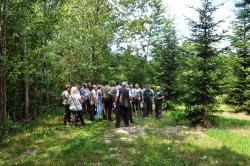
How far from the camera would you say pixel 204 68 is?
18.6 metres

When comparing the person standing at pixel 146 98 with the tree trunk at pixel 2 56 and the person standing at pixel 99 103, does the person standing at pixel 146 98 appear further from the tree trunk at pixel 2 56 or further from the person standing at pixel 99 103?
the tree trunk at pixel 2 56

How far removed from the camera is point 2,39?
52.7 ft

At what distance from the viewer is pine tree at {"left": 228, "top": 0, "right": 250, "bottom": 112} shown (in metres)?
31.3

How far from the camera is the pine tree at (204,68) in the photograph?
1847 cm

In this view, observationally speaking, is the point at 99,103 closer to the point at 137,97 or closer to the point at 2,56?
the point at 137,97

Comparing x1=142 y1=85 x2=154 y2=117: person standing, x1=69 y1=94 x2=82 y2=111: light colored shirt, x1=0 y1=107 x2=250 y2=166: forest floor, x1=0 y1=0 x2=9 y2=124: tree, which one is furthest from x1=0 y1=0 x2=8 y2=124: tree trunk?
x1=142 y1=85 x2=154 y2=117: person standing

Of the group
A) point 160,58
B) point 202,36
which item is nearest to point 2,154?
point 202,36

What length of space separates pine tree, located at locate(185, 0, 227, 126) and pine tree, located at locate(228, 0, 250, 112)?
1216 centimetres

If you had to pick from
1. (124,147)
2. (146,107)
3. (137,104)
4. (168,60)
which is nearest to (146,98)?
(146,107)

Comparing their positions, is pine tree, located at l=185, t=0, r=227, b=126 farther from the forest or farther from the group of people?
the group of people

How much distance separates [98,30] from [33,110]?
820 centimetres

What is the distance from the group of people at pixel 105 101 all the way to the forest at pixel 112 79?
37.5 inches

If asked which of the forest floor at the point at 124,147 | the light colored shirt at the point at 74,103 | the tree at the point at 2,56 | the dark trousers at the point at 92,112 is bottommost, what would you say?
the forest floor at the point at 124,147

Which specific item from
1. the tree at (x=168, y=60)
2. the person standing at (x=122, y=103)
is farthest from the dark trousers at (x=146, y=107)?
the tree at (x=168, y=60)
